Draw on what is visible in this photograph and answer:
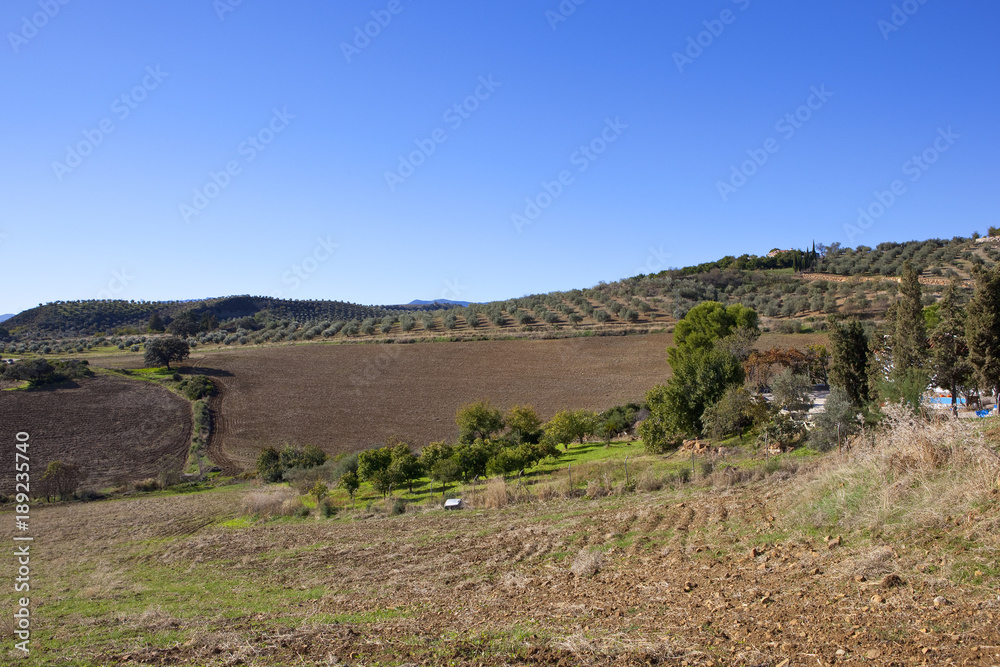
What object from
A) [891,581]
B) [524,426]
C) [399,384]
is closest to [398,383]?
[399,384]

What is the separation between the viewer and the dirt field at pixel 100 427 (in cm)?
4097

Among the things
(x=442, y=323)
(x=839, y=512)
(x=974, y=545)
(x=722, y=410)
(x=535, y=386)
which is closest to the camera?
(x=974, y=545)

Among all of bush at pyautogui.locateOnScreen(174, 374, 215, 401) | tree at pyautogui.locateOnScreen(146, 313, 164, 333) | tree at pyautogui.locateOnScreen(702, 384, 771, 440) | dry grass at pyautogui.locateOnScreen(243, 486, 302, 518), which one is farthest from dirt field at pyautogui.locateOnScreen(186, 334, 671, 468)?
tree at pyautogui.locateOnScreen(146, 313, 164, 333)

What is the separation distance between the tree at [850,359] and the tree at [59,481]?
43393 mm

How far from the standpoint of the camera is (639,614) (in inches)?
298

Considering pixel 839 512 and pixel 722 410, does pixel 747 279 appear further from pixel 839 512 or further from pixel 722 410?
pixel 839 512

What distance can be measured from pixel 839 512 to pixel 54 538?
27.4 m

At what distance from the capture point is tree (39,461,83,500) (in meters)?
35.8

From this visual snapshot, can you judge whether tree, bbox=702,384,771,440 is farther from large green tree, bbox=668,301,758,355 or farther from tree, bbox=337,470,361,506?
tree, bbox=337,470,361,506

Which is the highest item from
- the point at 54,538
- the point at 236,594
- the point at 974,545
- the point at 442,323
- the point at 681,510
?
the point at 442,323

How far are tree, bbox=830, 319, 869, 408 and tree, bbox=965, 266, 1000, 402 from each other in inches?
179

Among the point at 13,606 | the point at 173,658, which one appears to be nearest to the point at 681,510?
the point at 173,658

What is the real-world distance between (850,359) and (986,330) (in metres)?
5.52

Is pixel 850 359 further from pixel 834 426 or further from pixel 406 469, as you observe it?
pixel 406 469
